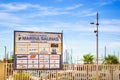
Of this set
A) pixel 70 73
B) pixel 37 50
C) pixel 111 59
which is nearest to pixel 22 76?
pixel 37 50

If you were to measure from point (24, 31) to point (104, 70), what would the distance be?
6698mm

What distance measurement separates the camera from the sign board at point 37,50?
18.4 meters

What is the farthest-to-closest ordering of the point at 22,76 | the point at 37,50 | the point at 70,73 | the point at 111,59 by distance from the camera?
the point at 111,59
the point at 70,73
the point at 22,76
the point at 37,50

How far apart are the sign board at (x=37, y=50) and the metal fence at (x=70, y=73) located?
57 cm

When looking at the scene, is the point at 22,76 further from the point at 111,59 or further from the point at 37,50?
the point at 111,59

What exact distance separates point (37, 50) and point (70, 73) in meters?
3.03

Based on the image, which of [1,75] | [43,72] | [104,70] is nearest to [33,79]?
[43,72]

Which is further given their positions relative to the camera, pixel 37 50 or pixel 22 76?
pixel 22 76

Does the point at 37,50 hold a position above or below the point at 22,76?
above

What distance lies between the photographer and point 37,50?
1872 cm

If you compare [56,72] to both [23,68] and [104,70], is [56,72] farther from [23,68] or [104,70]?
[104,70]

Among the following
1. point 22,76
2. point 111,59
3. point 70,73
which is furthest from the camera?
point 111,59

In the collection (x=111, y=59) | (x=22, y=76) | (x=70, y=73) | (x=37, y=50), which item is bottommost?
(x=111, y=59)

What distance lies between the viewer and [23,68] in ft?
60.6
